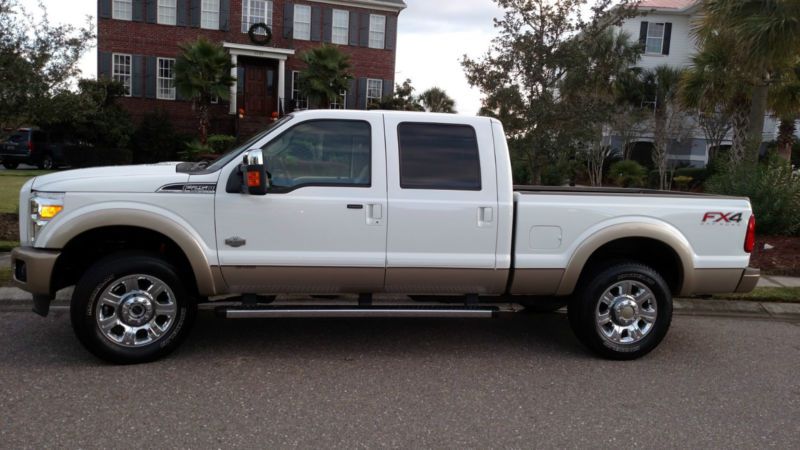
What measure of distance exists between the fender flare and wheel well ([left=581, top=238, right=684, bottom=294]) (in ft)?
0.27

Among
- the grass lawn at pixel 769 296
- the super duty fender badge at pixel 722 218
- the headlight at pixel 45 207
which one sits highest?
the super duty fender badge at pixel 722 218

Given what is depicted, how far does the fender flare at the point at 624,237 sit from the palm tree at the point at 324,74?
23.6 m

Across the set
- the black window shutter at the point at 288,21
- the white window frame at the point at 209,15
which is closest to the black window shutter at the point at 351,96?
the black window shutter at the point at 288,21

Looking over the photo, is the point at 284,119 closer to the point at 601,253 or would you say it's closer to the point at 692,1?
the point at 601,253

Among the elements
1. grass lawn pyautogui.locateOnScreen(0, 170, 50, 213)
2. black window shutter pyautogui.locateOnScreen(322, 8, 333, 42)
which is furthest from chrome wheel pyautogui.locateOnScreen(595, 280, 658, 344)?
black window shutter pyautogui.locateOnScreen(322, 8, 333, 42)

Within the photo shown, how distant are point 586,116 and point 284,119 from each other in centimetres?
657

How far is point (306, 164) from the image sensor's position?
512cm

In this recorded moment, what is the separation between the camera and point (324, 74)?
2809 cm

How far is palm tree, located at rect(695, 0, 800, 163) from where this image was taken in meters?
11.9

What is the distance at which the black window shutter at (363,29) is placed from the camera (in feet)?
104

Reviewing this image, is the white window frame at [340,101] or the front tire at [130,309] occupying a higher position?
the white window frame at [340,101]

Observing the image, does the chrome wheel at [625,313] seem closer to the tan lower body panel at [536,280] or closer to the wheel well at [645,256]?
the wheel well at [645,256]

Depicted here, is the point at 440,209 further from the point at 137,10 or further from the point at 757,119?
the point at 137,10

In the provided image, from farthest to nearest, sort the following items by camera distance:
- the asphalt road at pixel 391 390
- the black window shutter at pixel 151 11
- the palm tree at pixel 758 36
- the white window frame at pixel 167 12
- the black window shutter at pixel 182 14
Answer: the black window shutter at pixel 182 14
the white window frame at pixel 167 12
the black window shutter at pixel 151 11
the palm tree at pixel 758 36
the asphalt road at pixel 391 390
